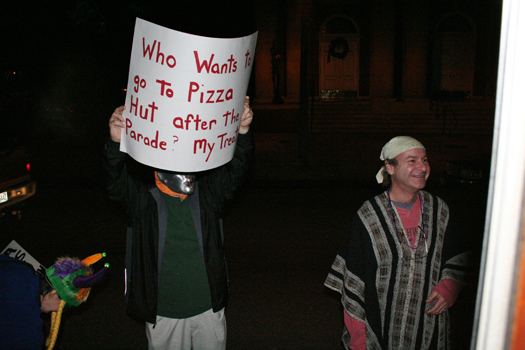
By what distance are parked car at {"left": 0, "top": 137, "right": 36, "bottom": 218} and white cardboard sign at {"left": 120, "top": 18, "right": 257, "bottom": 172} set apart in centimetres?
505

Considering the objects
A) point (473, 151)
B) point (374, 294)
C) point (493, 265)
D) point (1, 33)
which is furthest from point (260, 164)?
point (493, 265)

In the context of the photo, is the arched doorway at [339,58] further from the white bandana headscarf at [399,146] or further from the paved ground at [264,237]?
the white bandana headscarf at [399,146]

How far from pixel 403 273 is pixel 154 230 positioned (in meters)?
1.51

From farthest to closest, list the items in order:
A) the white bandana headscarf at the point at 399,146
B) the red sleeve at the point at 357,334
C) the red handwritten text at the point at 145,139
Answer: the white bandana headscarf at the point at 399,146
the red sleeve at the point at 357,334
the red handwritten text at the point at 145,139

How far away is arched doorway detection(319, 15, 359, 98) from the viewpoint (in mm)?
22594

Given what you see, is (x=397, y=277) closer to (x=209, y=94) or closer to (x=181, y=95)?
(x=209, y=94)

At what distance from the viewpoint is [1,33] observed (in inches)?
569

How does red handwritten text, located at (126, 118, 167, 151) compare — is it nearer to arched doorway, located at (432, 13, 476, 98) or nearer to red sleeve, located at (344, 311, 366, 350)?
red sleeve, located at (344, 311, 366, 350)

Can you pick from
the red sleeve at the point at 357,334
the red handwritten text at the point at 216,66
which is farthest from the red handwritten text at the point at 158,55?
the red sleeve at the point at 357,334

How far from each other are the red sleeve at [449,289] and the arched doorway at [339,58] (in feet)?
69.3

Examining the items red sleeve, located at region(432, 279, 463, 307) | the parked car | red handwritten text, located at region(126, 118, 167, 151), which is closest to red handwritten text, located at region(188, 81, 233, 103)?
red handwritten text, located at region(126, 118, 167, 151)

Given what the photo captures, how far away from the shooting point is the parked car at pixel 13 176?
6.65 m

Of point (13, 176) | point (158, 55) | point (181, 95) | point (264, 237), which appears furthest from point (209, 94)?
point (13, 176)

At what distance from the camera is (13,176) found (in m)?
6.86
